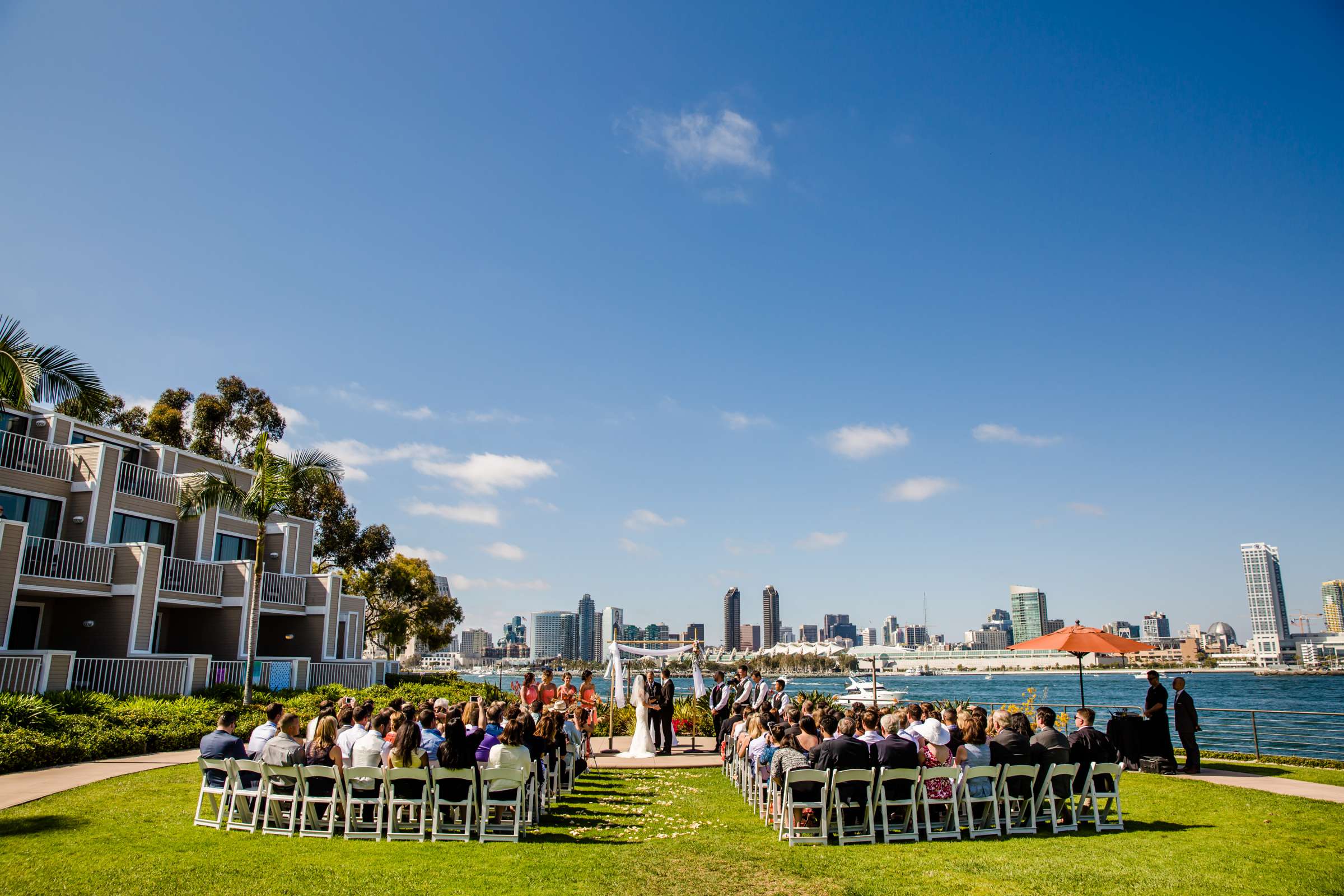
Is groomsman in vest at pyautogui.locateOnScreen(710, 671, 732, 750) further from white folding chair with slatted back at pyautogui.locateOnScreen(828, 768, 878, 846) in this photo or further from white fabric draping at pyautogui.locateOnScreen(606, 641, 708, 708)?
white folding chair with slatted back at pyautogui.locateOnScreen(828, 768, 878, 846)

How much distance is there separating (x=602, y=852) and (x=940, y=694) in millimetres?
108065

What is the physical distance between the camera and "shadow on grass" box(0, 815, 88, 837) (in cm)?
834

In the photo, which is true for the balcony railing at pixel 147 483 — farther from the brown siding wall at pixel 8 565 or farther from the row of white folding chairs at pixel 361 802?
the row of white folding chairs at pixel 361 802

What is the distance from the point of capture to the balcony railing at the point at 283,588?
27.8 meters

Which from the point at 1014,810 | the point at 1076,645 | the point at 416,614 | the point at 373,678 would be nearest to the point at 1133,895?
the point at 1014,810

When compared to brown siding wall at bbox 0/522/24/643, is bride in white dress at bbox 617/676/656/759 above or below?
below

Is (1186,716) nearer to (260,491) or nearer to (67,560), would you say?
(260,491)

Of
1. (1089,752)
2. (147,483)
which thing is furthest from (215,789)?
(147,483)

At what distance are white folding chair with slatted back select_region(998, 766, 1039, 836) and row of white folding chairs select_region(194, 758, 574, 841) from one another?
17.7ft

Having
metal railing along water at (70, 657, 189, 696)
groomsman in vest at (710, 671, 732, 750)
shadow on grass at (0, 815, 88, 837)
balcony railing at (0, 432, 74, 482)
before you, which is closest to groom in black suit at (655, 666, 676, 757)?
groomsman in vest at (710, 671, 732, 750)

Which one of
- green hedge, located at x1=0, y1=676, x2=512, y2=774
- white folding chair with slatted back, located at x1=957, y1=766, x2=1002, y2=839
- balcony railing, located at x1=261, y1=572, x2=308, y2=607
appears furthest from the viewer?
balcony railing, located at x1=261, y1=572, x2=308, y2=607

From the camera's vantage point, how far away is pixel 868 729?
9883mm

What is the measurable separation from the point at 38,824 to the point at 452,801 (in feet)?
14.7

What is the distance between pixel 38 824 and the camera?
8.70 m
